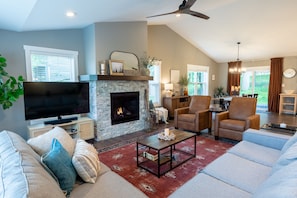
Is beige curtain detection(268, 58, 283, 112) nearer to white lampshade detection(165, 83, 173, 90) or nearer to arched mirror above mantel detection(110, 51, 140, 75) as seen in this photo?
white lampshade detection(165, 83, 173, 90)

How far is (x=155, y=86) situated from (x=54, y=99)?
348cm

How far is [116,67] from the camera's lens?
4.29m

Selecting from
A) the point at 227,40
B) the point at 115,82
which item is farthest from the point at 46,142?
the point at 227,40

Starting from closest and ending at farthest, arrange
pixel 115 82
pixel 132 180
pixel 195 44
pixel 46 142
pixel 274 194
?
pixel 274 194
pixel 46 142
pixel 132 180
pixel 115 82
pixel 195 44

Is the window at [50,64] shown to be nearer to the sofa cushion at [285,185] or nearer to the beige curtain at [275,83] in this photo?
the sofa cushion at [285,185]

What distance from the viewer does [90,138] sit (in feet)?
13.2

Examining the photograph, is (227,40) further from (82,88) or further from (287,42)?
(82,88)

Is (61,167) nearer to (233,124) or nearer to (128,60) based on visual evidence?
(233,124)

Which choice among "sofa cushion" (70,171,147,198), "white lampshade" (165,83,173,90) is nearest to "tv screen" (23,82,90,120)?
"sofa cushion" (70,171,147,198)


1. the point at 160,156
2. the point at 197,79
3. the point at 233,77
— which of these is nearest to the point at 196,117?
the point at 160,156

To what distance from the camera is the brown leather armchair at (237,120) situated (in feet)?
12.0

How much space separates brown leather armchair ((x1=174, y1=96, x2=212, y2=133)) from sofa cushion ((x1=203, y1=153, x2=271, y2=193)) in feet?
7.21

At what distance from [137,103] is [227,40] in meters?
4.45

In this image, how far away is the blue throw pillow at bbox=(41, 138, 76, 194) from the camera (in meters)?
1.40
